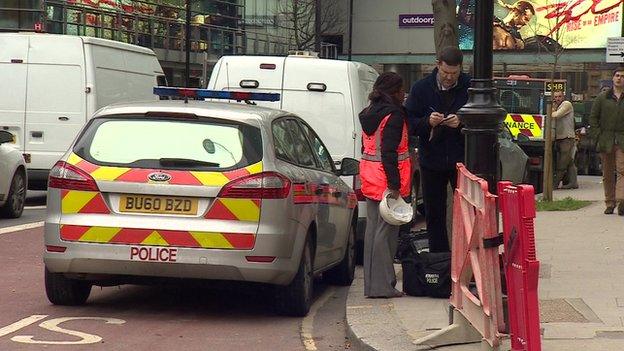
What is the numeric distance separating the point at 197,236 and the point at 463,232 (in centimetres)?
214

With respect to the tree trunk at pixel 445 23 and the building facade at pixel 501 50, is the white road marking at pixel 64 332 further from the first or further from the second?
the building facade at pixel 501 50

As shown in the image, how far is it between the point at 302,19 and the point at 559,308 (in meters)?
51.5

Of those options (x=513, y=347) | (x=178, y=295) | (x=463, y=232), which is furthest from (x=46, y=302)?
(x=513, y=347)

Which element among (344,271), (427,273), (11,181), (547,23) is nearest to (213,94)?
(344,271)

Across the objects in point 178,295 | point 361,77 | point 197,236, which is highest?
point 361,77

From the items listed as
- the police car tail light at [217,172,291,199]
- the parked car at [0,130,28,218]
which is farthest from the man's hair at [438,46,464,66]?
the parked car at [0,130,28,218]

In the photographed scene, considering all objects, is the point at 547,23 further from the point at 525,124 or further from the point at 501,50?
the point at 525,124

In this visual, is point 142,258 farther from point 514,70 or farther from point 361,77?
point 514,70

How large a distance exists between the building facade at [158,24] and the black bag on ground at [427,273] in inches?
774

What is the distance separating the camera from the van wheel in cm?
935

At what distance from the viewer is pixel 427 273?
9766 mm

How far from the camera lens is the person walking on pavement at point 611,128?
1614cm

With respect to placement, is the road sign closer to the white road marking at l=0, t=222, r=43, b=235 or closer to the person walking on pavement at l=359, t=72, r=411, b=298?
the white road marking at l=0, t=222, r=43, b=235

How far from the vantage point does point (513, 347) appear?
658 centimetres
